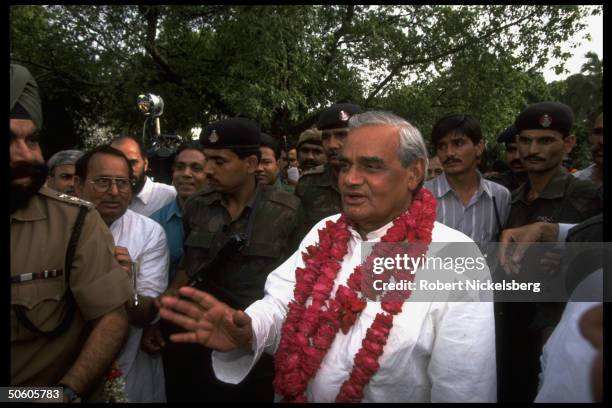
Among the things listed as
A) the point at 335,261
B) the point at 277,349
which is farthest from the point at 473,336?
the point at 277,349

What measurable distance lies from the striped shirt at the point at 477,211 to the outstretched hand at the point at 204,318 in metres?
2.02

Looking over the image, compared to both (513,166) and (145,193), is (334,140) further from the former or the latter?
(513,166)

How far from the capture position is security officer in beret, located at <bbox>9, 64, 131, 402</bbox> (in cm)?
214

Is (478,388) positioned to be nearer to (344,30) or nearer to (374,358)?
(374,358)

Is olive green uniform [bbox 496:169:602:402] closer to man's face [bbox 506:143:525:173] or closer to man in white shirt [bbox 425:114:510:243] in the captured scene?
man in white shirt [bbox 425:114:510:243]

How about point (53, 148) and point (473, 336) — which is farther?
point (53, 148)

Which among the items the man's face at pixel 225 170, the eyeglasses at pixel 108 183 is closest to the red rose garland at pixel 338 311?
the man's face at pixel 225 170

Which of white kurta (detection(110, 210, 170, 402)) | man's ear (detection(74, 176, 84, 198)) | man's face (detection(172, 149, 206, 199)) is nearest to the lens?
white kurta (detection(110, 210, 170, 402))

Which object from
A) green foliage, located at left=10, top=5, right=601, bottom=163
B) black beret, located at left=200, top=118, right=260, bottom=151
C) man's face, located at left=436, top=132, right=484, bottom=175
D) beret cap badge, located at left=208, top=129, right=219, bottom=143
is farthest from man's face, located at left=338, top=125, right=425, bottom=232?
green foliage, located at left=10, top=5, right=601, bottom=163

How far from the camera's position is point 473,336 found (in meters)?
2.16

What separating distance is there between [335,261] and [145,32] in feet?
40.9

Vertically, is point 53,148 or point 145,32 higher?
point 145,32

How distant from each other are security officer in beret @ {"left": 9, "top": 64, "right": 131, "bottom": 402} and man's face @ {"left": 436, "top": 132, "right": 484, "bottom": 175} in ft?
8.09

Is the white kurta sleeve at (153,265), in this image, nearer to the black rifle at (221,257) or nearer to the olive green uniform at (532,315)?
the black rifle at (221,257)
